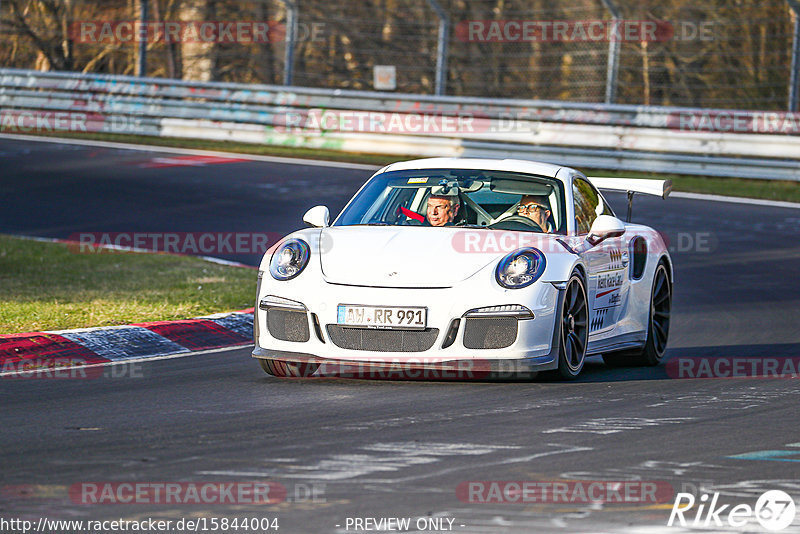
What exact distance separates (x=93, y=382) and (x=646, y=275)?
368 centimetres

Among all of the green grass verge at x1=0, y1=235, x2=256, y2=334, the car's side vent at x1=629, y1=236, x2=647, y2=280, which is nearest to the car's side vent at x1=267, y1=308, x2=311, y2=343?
the green grass verge at x1=0, y1=235, x2=256, y2=334

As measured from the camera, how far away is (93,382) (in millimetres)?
7590

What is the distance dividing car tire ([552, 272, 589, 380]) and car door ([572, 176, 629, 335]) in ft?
0.50

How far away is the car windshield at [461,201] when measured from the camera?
328 inches

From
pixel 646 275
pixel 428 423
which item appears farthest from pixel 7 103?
pixel 428 423

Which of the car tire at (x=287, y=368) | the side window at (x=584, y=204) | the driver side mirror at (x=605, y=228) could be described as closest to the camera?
the car tire at (x=287, y=368)

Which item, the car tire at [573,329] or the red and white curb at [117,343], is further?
the red and white curb at [117,343]

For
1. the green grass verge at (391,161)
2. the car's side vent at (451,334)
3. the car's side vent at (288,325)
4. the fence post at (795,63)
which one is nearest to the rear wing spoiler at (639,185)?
the car's side vent at (451,334)

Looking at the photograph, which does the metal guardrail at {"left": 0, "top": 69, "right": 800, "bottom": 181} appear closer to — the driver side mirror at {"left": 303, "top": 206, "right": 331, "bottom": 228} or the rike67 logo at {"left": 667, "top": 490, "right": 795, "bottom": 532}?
the driver side mirror at {"left": 303, "top": 206, "right": 331, "bottom": 228}

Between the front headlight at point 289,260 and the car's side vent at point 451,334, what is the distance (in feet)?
2.92

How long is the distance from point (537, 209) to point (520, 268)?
101 centimetres

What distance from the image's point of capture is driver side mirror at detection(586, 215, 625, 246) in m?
8.23

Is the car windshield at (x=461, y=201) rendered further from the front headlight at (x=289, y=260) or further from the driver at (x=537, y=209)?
the front headlight at (x=289, y=260)

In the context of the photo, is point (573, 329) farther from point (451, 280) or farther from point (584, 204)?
point (584, 204)
